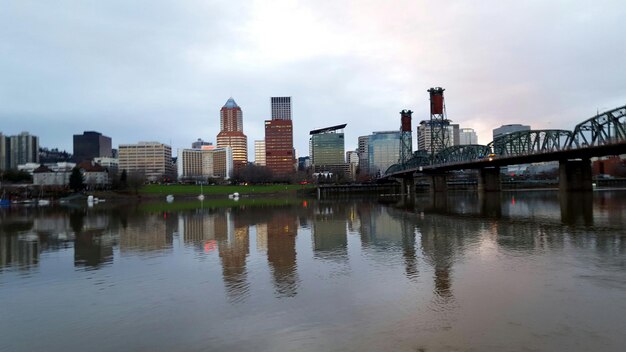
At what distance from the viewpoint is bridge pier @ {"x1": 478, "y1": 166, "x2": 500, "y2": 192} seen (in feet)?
309

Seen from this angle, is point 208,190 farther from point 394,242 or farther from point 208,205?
point 394,242

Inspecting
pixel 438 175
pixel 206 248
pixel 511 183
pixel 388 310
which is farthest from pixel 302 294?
pixel 511 183

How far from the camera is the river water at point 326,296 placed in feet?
27.5

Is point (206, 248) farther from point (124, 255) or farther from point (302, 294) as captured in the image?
point (302, 294)

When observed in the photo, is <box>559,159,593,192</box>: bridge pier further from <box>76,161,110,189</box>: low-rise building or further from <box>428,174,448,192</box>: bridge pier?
<box>76,161,110,189</box>: low-rise building

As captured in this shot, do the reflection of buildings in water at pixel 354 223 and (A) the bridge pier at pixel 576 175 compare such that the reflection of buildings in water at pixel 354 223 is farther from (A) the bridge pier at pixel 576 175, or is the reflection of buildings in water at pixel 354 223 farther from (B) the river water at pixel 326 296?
(A) the bridge pier at pixel 576 175

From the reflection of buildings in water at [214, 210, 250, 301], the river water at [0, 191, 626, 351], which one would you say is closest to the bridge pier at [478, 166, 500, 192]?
the river water at [0, 191, 626, 351]

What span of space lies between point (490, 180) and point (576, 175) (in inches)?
824

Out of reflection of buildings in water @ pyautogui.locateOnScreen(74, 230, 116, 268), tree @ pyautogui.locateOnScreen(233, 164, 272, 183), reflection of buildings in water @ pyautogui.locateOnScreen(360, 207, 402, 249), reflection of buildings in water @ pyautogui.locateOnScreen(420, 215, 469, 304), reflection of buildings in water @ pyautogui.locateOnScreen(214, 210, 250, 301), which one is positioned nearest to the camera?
reflection of buildings in water @ pyautogui.locateOnScreen(420, 215, 469, 304)

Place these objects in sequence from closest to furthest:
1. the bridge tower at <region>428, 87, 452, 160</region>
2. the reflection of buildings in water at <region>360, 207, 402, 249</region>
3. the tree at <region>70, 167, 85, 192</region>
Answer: the reflection of buildings in water at <region>360, 207, 402, 249</region>, the bridge tower at <region>428, 87, 452, 160</region>, the tree at <region>70, 167, 85, 192</region>

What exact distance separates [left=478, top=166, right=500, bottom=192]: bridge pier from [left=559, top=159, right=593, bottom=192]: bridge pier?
765 inches

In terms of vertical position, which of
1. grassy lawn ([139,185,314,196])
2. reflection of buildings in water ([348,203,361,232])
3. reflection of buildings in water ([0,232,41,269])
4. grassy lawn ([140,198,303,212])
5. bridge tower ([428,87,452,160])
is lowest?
grassy lawn ([140,198,303,212])

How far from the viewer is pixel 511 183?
518 feet

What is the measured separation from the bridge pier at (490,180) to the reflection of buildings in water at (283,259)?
7680 cm
